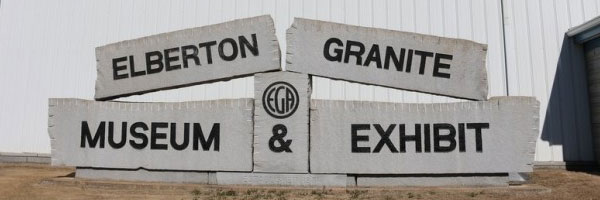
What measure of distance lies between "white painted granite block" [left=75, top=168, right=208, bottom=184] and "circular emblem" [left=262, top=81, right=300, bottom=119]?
1.98 metres

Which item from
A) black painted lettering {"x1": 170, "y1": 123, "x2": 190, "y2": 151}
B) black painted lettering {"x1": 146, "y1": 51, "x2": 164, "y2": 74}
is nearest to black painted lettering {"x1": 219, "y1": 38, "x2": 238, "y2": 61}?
black painted lettering {"x1": 146, "y1": 51, "x2": 164, "y2": 74}

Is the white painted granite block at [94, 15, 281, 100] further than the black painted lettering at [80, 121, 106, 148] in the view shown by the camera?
No

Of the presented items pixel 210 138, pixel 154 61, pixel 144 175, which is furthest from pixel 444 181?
pixel 154 61

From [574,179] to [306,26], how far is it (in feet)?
25.6

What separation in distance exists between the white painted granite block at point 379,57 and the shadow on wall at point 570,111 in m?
5.66

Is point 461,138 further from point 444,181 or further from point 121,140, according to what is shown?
point 121,140

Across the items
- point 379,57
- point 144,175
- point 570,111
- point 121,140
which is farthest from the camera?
point 570,111

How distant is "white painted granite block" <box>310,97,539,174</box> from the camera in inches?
335

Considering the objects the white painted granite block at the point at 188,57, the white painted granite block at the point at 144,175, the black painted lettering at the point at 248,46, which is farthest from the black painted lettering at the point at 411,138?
the white painted granite block at the point at 144,175

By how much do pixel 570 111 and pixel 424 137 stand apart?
683 cm

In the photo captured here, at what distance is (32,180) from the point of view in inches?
408

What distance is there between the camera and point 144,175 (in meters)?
9.11

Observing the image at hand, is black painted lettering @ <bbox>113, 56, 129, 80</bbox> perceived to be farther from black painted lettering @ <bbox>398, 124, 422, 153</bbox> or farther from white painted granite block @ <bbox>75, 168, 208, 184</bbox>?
black painted lettering @ <bbox>398, 124, 422, 153</bbox>

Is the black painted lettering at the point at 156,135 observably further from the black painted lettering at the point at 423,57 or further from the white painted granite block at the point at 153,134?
the black painted lettering at the point at 423,57
